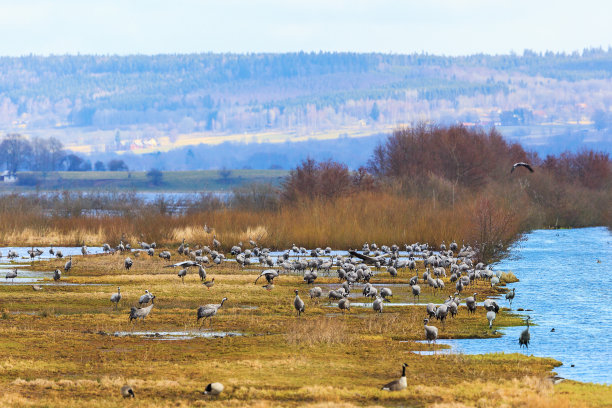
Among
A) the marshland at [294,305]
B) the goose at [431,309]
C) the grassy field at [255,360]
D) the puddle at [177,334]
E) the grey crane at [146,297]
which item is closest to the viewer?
the grassy field at [255,360]

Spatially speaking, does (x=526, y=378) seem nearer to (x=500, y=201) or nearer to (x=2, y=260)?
(x=2, y=260)

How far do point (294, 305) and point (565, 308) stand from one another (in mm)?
9173

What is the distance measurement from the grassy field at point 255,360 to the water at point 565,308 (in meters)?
0.83

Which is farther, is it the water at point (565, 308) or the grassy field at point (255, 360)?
the water at point (565, 308)

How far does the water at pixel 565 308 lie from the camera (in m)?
21.2

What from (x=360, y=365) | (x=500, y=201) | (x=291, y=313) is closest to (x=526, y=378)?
(x=360, y=365)

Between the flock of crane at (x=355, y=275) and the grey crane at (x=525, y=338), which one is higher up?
the grey crane at (x=525, y=338)

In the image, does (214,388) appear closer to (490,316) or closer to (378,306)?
(490,316)

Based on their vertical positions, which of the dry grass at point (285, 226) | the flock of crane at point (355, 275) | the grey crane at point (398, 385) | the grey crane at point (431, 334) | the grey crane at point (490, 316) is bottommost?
the dry grass at point (285, 226)

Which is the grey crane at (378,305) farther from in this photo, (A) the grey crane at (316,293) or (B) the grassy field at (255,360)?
(A) the grey crane at (316,293)

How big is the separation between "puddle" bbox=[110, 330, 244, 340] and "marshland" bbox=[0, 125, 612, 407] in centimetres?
7

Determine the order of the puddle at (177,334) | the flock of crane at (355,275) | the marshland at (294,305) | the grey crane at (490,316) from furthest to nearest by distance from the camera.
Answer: the grey crane at (490,316)
the flock of crane at (355,275)
the puddle at (177,334)
the marshland at (294,305)

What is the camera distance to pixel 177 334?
22953 mm

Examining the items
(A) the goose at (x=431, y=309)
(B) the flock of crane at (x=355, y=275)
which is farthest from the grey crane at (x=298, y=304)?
(A) the goose at (x=431, y=309)
